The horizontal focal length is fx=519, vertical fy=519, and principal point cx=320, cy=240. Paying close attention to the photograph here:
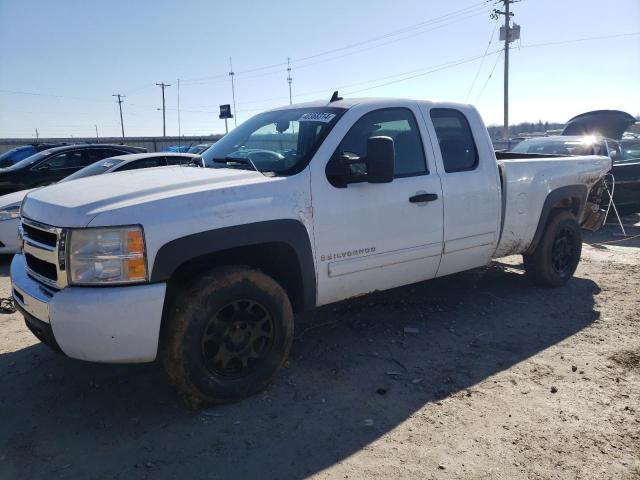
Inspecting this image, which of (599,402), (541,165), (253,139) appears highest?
(253,139)

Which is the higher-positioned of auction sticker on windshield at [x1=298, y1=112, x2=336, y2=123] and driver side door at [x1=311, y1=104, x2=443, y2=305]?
auction sticker on windshield at [x1=298, y1=112, x2=336, y2=123]

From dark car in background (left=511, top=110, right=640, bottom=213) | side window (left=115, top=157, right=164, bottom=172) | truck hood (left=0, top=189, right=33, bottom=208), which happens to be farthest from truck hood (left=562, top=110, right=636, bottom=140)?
truck hood (left=0, top=189, right=33, bottom=208)

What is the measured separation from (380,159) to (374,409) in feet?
5.47

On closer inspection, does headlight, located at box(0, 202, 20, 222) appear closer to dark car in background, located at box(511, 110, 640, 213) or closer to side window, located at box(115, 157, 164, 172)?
side window, located at box(115, 157, 164, 172)

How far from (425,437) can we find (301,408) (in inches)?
31.5

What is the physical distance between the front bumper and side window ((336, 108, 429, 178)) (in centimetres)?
184

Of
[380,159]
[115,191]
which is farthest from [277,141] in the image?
[115,191]

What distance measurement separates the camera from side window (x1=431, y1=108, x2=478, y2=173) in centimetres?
446

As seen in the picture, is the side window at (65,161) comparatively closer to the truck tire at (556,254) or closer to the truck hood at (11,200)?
the truck hood at (11,200)

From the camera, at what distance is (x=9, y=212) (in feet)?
23.0

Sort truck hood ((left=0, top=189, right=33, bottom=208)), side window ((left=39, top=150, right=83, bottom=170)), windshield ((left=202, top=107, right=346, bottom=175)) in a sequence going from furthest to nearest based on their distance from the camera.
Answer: side window ((left=39, top=150, right=83, bottom=170))
truck hood ((left=0, top=189, right=33, bottom=208))
windshield ((left=202, top=107, right=346, bottom=175))

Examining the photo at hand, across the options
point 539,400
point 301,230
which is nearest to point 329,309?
point 301,230

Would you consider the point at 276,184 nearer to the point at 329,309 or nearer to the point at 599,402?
the point at 329,309

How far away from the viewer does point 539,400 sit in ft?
11.1
